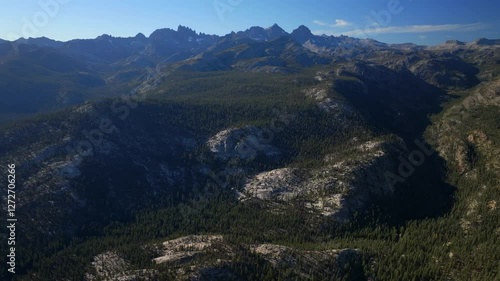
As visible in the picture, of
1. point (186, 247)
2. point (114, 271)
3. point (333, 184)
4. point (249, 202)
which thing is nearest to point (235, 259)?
point (186, 247)

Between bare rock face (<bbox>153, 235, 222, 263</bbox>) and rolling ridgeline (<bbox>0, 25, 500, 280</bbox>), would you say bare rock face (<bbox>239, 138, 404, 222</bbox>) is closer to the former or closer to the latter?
rolling ridgeline (<bbox>0, 25, 500, 280</bbox>)

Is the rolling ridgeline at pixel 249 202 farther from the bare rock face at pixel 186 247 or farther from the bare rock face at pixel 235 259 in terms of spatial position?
the bare rock face at pixel 186 247

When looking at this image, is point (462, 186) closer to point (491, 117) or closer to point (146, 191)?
point (491, 117)

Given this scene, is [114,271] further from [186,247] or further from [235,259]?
[235,259]

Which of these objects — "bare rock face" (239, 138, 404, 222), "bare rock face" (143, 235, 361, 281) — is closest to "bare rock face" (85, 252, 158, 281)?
"bare rock face" (143, 235, 361, 281)

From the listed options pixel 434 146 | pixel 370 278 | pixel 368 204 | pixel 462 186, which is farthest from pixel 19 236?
pixel 434 146
